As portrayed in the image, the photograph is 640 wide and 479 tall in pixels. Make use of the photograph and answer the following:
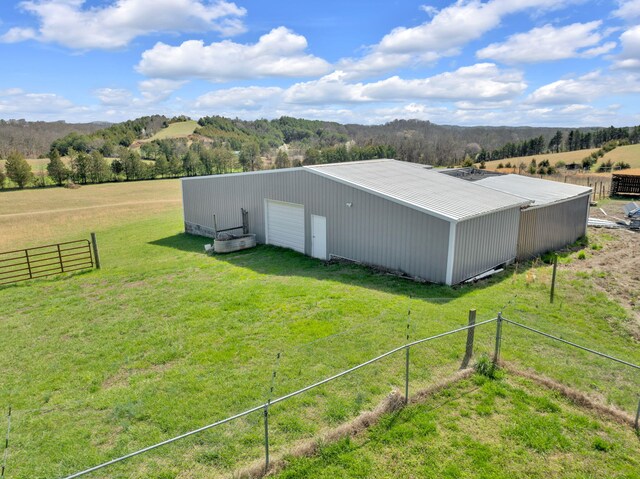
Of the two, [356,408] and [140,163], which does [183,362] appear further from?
[140,163]

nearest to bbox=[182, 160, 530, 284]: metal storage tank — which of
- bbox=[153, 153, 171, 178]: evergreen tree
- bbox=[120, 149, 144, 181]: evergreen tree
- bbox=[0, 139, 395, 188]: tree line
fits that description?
bbox=[0, 139, 395, 188]: tree line

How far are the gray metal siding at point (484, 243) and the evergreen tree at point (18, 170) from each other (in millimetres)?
62049

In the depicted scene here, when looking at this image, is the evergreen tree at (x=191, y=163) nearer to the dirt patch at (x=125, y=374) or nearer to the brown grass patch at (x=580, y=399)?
the dirt patch at (x=125, y=374)

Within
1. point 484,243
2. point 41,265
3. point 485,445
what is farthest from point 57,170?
point 485,445

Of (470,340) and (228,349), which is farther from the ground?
(470,340)

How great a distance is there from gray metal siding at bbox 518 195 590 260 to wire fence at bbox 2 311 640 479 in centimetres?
789

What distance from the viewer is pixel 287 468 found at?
498 cm

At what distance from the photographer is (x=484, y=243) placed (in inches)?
523

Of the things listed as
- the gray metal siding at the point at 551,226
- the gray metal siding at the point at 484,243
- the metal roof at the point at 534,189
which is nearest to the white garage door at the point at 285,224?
the gray metal siding at the point at 484,243

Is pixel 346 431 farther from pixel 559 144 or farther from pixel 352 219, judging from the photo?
pixel 559 144

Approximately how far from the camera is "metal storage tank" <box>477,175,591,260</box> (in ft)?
50.9

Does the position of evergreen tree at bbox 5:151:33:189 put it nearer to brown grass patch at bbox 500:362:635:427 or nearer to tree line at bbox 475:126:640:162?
brown grass patch at bbox 500:362:635:427

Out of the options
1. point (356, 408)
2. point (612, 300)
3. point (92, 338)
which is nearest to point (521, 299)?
point (612, 300)

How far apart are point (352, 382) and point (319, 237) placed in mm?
9892
